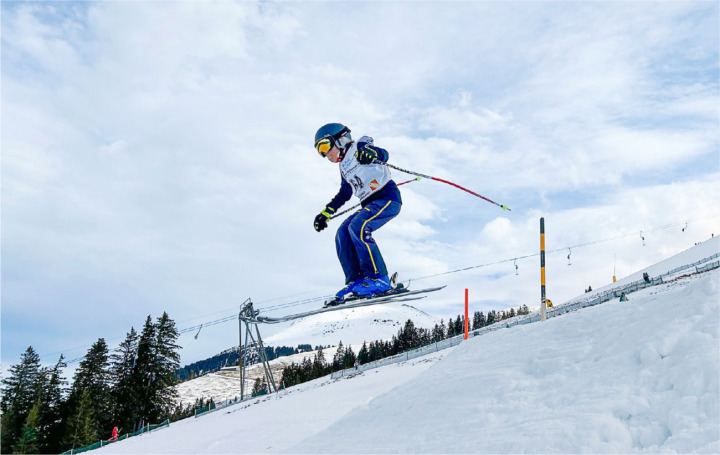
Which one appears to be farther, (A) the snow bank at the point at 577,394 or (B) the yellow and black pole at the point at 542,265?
(B) the yellow and black pole at the point at 542,265

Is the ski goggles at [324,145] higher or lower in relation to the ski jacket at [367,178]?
higher

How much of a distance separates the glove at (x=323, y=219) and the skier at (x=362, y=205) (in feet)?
1.90

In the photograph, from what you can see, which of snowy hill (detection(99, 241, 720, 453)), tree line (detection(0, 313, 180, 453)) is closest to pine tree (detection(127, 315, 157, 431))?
tree line (detection(0, 313, 180, 453))

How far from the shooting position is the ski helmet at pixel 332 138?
848 centimetres

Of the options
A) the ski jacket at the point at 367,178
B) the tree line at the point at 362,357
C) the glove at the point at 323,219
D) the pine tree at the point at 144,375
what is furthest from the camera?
the tree line at the point at 362,357

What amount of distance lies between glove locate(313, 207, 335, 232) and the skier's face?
0.93m

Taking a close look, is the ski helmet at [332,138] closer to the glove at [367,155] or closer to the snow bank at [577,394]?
the glove at [367,155]

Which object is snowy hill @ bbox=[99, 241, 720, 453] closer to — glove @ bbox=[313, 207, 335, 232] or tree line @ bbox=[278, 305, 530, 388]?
glove @ bbox=[313, 207, 335, 232]

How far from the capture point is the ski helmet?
8.48m

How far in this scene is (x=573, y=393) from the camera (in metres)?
6.62

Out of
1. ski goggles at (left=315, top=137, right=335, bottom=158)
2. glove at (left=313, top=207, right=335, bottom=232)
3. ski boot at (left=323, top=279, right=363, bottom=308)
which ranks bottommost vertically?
ski boot at (left=323, top=279, right=363, bottom=308)

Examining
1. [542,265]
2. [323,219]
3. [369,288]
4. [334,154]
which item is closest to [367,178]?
[334,154]

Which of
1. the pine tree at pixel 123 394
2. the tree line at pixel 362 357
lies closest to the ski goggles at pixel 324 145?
the pine tree at pixel 123 394

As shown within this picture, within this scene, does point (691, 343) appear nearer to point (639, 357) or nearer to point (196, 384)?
point (639, 357)
